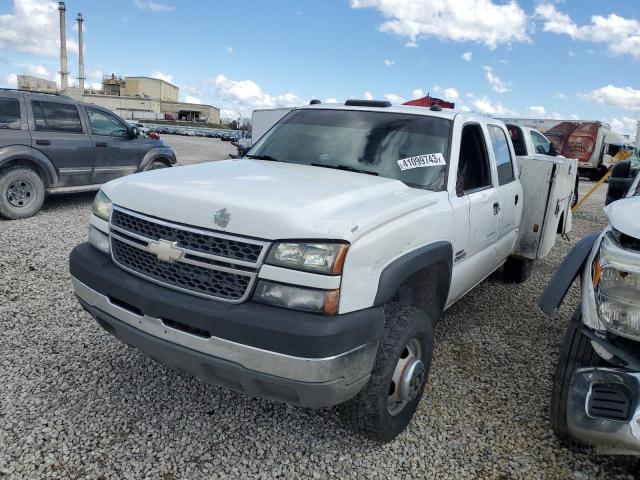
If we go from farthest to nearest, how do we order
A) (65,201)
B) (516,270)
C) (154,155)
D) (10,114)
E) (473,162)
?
(154,155)
(65,201)
(10,114)
(516,270)
(473,162)

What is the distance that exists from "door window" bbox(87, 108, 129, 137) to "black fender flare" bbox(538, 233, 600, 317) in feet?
25.0

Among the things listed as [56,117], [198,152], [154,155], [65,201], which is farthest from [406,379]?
[198,152]

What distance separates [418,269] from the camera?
8.34 feet

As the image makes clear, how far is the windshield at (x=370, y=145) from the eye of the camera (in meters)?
3.17

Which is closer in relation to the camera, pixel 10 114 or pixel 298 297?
pixel 298 297

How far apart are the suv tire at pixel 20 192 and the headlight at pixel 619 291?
7.57 meters

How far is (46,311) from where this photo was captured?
161 inches

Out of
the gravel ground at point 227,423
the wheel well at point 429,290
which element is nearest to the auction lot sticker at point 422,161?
the wheel well at point 429,290

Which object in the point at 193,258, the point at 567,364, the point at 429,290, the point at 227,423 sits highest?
the point at 193,258

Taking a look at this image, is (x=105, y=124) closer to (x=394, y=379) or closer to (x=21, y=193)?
(x=21, y=193)

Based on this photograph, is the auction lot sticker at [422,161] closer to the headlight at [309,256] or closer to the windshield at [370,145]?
the windshield at [370,145]

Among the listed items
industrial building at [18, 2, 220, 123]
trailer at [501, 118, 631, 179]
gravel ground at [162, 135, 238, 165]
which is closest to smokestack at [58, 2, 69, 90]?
industrial building at [18, 2, 220, 123]

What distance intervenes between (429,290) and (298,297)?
125 cm

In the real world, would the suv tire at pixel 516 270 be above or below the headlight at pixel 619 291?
below
